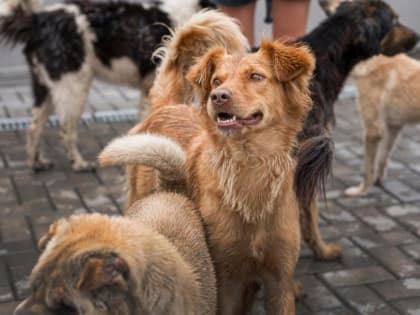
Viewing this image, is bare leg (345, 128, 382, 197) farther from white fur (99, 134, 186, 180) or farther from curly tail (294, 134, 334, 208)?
white fur (99, 134, 186, 180)

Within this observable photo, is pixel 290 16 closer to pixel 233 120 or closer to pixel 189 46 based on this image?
pixel 189 46

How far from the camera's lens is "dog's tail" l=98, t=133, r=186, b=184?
318 centimetres

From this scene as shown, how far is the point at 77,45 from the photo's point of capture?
5598mm

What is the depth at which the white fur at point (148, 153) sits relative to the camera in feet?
10.4

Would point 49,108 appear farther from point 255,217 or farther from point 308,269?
point 255,217

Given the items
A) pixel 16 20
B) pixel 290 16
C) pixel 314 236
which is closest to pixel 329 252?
pixel 314 236

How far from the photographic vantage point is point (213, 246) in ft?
10.3

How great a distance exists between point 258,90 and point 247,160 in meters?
0.31

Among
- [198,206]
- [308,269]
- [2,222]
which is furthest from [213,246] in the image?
[2,222]

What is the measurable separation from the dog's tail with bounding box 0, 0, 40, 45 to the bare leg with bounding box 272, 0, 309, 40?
78.7 inches

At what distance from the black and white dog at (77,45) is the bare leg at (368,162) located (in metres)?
1.79

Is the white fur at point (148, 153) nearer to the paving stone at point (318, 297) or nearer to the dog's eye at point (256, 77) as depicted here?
the dog's eye at point (256, 77)

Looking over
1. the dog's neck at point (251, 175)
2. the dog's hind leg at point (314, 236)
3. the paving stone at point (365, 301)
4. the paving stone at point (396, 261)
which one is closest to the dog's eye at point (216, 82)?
the dog's neck at point (251, 175)

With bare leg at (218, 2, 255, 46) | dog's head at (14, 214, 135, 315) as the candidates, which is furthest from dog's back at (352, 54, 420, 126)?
dog's head at (14, 214, 135, 315)
